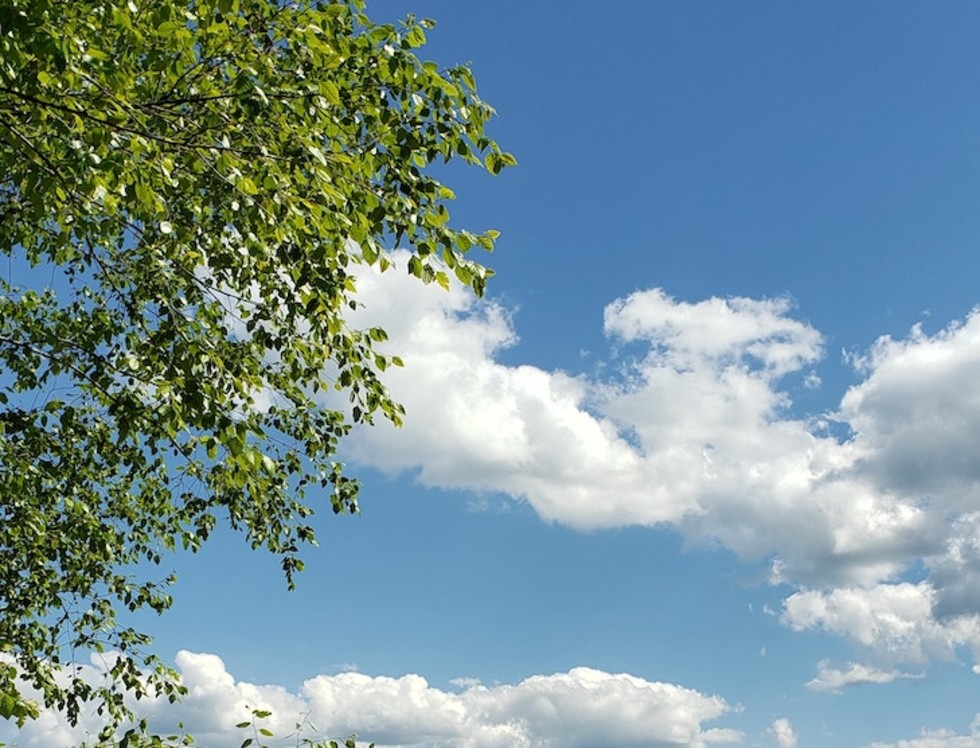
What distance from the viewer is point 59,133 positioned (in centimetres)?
816

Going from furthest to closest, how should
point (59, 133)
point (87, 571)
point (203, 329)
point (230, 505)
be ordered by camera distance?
point (87, 571) → point (230, 505) → point (203, 329) → point (59, 133)

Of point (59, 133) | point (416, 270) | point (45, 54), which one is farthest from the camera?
point (416, 270)

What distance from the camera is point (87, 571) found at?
17953 mm

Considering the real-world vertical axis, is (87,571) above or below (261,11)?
below

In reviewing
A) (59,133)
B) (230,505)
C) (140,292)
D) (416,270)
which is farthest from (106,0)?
(230,505)

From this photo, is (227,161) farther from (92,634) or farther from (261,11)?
(92,634)

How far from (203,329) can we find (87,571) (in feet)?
22.0

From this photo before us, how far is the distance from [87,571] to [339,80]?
10.9m

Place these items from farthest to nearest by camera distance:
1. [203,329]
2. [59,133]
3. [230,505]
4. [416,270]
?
1. [230,505]
2. [203,329]
3. [416,270]
4. [59,133]

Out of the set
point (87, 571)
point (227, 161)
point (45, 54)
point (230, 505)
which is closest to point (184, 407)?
point (227, 161)

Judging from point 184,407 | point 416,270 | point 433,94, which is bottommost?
point 184,407

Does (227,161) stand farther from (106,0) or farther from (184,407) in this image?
(184,407)

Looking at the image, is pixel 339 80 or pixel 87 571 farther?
pixel 87 571

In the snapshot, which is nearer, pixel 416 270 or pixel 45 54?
pixel 45 54
